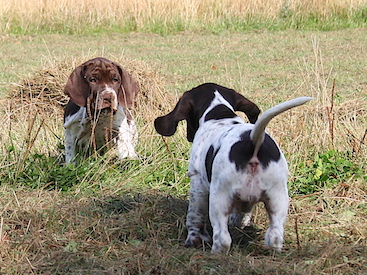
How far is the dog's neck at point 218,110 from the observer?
4.13m

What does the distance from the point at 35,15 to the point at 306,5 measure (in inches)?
242

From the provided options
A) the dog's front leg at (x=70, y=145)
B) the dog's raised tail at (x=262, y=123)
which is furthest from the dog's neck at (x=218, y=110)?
the dog's front leg at (x=70, y=145)

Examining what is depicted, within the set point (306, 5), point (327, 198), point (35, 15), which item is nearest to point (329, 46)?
point (306, 5)

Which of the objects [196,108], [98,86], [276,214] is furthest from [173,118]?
[98,86]

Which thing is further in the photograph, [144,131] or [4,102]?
[4,102]

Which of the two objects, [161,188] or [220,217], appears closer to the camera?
[220,217]

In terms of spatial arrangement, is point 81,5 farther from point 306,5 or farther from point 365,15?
point 365,15

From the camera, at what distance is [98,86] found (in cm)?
550

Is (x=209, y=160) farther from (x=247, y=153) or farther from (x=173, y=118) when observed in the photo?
(x=173, y=118)

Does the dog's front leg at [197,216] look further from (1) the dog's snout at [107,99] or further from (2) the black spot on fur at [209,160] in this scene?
(1) the dog's snout at [107,99]

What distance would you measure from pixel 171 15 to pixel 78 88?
9812 mm

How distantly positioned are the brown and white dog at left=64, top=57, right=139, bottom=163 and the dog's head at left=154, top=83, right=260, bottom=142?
3.79ft

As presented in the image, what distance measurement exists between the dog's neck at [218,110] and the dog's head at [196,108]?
0.6 inches

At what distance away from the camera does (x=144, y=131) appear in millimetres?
6012
